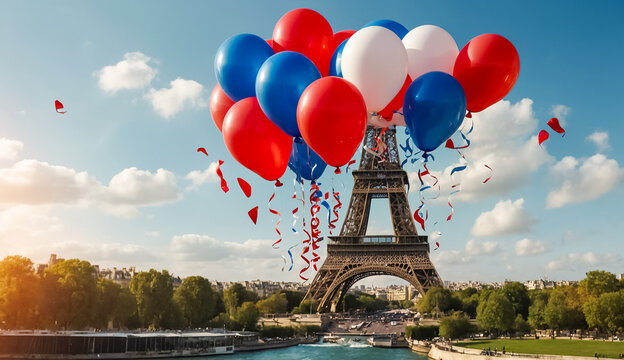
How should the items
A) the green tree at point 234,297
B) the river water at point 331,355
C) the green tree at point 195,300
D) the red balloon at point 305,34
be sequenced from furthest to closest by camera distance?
the green tree at point 234,297
the green tree at point 195,300
the river water at point 331,355
the red balloon at point 305,34

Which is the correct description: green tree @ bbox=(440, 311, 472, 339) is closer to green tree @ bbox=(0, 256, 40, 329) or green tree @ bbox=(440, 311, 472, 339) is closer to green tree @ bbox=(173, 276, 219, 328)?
green tree @ bbox=(173, 276, 219, 328)

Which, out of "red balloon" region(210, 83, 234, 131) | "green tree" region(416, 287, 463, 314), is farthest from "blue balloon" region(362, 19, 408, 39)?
"green tree" region(416, 287, 463, 314)

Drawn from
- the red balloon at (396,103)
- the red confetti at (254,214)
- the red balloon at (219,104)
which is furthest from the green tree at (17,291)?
the red balloon at (396,103)

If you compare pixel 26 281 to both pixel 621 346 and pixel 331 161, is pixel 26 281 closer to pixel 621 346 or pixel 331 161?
pixel 331 161

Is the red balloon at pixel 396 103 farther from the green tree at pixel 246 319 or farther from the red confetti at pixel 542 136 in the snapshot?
the green tree at pixel 246 319

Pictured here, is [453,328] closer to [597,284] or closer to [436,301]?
[436,301]

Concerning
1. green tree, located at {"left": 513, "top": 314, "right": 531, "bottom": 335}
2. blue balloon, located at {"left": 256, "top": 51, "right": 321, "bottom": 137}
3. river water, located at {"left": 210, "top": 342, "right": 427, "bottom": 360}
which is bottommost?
river water, located at {"left": 210, "top": 342, "right": 427, "bottom": 360}
